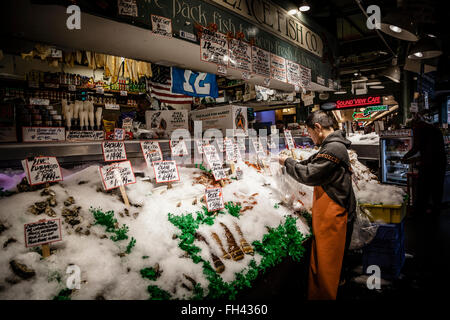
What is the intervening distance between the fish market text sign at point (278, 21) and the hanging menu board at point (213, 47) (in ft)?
1.53

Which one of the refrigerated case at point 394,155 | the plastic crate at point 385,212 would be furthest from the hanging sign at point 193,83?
the refrigerated case at point 394,155

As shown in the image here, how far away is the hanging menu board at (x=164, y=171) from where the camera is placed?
87.5 inches

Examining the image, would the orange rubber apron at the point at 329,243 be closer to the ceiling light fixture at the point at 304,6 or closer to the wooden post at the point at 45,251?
the wooden post at the point at 45,251

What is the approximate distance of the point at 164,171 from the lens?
2.27 meters

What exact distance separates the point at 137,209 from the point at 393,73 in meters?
10.1

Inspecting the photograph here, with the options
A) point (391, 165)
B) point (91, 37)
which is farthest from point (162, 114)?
point (391, 165)

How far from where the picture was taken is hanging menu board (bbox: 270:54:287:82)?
4281 millimetres

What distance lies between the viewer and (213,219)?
2.17 m

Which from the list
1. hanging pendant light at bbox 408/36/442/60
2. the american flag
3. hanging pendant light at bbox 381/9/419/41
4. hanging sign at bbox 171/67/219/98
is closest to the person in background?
hanging pendant light at bbox 408/36/442/60

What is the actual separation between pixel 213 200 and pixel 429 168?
6578mm

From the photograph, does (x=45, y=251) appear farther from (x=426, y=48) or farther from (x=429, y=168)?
(x=429, y=168)

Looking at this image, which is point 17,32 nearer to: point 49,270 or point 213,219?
point 49,270

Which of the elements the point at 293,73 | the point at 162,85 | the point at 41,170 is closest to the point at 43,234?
the point at 41,170
